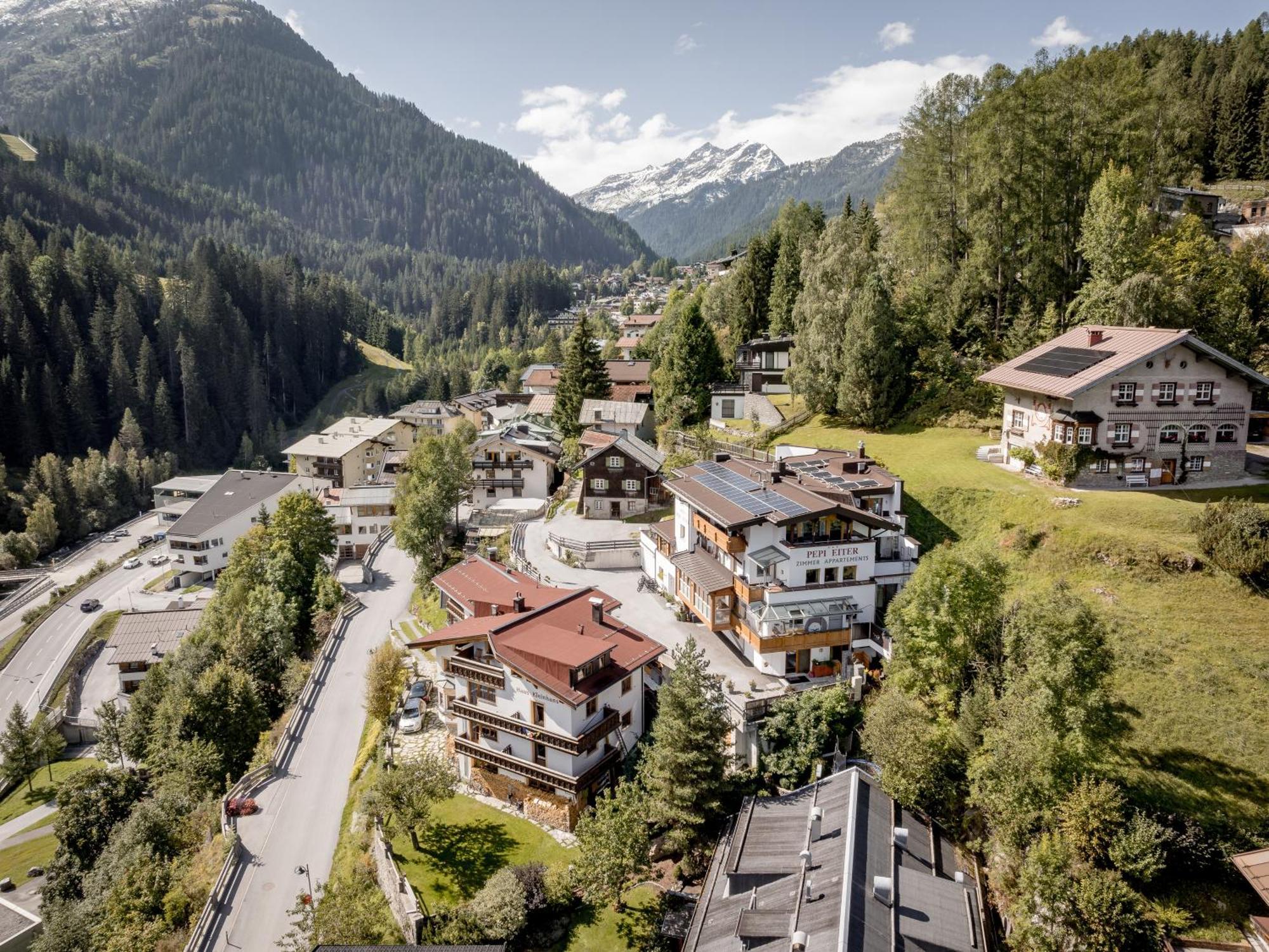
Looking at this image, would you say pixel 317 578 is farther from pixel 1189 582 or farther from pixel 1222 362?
pixel 1222 362

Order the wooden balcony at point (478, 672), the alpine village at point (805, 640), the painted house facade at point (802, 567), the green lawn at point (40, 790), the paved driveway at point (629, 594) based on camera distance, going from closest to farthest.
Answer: the alpine village at point (805, 640) < the wooden balcony at point (478, 672) < the painted house facade at point (802, 567) < the paved driveway at point (629, 594) < the green lawn at point (40, 790)

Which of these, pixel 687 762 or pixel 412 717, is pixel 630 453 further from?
pixel 687 762

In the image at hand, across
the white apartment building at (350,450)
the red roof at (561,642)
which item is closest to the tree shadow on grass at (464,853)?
the red roof at (561,642)

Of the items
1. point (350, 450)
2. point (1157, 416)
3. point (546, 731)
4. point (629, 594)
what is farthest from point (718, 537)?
point (350, 450)

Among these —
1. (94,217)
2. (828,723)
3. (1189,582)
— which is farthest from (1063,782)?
(94,217)

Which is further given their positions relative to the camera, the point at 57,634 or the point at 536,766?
the point at 57,634

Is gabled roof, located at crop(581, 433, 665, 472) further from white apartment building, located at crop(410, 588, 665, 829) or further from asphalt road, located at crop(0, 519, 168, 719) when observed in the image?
asphalt road, located at crop(0, 519, 168, 719)

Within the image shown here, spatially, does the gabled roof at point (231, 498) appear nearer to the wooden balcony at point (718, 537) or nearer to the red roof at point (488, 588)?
the red roof at point (488, 588)
